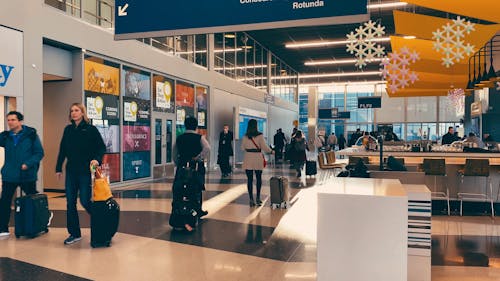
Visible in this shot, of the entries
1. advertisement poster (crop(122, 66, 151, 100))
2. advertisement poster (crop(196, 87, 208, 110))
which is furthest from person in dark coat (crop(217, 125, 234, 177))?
advertisement poster (crop(122, 66, 151, 100))

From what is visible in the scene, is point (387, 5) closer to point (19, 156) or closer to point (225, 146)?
point (225, 146)

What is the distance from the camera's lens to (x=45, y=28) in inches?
308

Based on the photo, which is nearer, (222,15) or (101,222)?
(101,222)

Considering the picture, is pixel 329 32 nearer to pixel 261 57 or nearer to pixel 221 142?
pixel 261 57

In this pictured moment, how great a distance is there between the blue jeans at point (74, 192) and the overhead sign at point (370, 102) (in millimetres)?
21773

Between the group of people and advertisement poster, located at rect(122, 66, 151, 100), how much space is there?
17.3 feet

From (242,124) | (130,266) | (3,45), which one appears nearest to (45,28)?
(3,45)

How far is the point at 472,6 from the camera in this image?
5922 millimetres

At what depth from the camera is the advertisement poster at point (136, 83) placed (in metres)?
10.4

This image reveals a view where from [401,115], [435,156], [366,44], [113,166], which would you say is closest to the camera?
[366,44]

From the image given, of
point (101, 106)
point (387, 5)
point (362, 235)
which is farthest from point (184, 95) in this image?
point (362, 235)

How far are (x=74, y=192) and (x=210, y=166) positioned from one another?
10.4m

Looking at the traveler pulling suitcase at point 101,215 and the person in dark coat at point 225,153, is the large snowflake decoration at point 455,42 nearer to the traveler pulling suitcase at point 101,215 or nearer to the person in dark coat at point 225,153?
the traveler pulling suitcase at point 101,215

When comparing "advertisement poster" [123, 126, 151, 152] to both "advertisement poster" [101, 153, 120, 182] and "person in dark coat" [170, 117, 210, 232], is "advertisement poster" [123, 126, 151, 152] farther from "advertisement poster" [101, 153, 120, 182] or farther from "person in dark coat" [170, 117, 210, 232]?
"person in dark coat" [170, 117, 210, 232]
